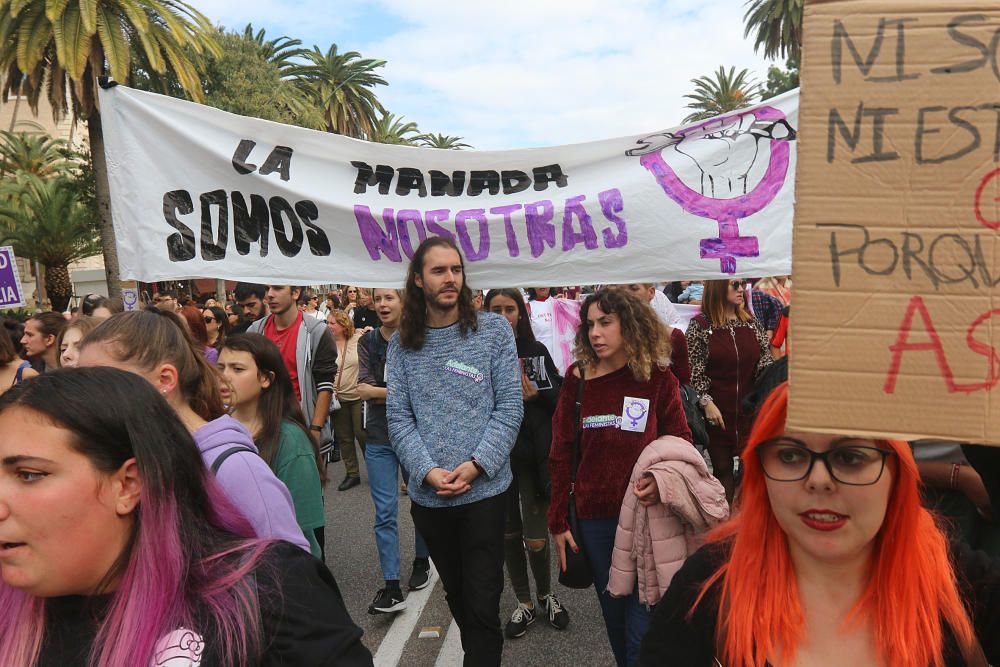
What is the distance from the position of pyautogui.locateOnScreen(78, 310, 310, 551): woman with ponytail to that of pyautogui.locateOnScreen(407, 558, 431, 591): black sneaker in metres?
2.56

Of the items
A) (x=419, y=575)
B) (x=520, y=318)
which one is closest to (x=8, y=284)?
(x=419, y=575)

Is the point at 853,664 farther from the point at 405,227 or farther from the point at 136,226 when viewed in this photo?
the point at 136,226

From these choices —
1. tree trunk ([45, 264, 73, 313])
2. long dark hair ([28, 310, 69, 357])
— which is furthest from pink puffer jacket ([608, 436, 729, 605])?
tree trunk ([45, 264, 73, 313])

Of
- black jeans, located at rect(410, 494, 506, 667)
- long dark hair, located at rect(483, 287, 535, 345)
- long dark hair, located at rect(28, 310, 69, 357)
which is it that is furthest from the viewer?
long dark hair, located at rect(28, 310, 69, 357)

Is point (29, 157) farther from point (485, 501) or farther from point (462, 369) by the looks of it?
point (485, 501)

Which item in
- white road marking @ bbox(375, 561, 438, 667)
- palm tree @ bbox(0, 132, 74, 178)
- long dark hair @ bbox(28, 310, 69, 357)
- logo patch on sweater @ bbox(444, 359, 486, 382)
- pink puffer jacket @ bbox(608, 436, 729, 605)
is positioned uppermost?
palm tree @ bbox(0, 132, 74, 178)

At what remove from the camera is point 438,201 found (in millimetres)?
3904

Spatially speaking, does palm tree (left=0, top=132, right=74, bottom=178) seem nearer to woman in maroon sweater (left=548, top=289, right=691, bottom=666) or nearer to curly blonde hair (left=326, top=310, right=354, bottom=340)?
curly blonde hair (left=326, top=310, right=354, bottom=340)

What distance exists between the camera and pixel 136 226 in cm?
367

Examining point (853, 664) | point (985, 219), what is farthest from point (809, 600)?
point (985, 219)

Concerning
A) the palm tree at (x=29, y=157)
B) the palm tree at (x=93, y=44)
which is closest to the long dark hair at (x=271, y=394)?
the palm tree at (x=93, y=44)

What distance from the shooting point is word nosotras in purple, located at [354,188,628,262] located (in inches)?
147

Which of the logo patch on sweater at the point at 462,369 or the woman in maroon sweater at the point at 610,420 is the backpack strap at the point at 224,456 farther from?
the woman in maroon sweater at the point at 610,420

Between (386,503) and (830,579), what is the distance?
341 centimetres
